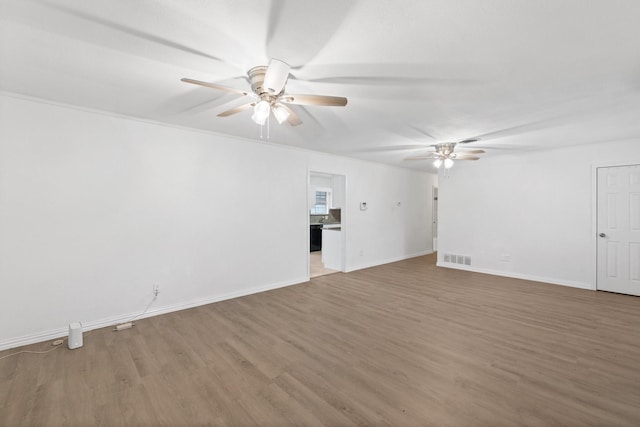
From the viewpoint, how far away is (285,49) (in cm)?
190

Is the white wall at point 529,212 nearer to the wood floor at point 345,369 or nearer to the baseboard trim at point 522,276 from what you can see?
the baseboard trim at point 522,276

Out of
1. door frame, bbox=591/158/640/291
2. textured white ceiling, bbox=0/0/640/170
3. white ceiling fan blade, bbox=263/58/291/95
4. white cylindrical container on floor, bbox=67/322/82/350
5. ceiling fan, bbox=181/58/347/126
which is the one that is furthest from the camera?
door frame, bbox=591/158/640/291

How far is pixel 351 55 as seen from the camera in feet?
6.47

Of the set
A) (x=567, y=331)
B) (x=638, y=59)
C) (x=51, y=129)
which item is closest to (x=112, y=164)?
(x=51, y=129)

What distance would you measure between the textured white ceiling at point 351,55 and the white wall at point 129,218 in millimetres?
450

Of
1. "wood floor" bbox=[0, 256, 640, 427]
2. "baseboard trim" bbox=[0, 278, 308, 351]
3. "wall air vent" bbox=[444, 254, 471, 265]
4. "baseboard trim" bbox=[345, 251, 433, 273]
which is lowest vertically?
"wood floor" bbox=[0, 256, 640, 427]

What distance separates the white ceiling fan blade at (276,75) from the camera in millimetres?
1780

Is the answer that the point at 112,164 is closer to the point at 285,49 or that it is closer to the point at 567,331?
the point at 285,49

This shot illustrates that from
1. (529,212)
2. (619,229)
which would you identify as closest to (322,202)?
(529,212)

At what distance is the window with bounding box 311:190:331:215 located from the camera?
9758 millimetres

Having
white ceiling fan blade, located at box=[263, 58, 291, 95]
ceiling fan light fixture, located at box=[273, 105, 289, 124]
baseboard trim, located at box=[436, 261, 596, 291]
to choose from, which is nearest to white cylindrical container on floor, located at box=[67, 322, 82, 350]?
ceiling fan light fixture, located at box=[273, 105, 289, 124]

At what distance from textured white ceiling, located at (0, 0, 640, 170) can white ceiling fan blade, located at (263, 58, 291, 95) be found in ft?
0.58

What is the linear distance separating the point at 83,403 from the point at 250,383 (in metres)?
1.16

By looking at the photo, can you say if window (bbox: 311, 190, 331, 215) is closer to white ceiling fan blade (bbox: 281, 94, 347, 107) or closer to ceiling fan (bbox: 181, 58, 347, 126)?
ceiling fan (bbox: 181, 58, 347, 126)
